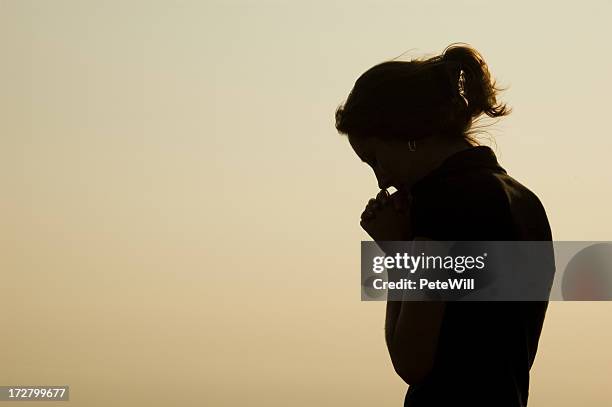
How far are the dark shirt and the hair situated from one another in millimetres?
131

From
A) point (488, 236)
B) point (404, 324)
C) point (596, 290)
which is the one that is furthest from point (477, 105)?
point (596, 290)

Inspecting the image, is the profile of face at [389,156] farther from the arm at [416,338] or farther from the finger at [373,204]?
the arm at [416,338]

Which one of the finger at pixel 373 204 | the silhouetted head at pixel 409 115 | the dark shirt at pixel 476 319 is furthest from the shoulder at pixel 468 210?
the finger at pixel 373 204

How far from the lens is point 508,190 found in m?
1.99

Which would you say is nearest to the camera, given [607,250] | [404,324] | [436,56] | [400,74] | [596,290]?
[404,324]

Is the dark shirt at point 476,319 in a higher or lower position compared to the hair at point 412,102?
lower

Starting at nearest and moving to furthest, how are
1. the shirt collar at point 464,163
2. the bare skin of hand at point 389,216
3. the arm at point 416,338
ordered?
the arm at point 416,338 < the shirt collar at point 464,163 < the bare skin of hand at point 389,216

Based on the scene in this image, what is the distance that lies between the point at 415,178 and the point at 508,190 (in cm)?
22

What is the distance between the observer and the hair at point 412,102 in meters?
2.05

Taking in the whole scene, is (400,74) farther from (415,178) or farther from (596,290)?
(596,290)

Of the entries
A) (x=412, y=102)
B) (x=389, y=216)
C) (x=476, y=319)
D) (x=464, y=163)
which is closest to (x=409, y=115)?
(x=412, y=102)

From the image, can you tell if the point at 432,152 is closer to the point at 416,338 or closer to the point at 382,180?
the point at 382,180

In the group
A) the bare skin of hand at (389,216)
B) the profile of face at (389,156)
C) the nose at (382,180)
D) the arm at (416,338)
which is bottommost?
the arm at (416,338)

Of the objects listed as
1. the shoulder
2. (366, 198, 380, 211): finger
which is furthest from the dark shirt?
(366, 198, 380, 211): finger
